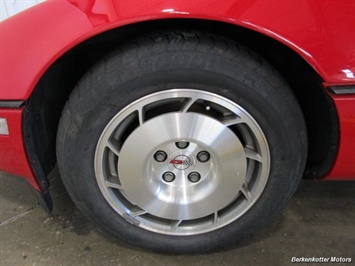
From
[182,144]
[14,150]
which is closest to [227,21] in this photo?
[182,144]

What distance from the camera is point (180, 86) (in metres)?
1.14

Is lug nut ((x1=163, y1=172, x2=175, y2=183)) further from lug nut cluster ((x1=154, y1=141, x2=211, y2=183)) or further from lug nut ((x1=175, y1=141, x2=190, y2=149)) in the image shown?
lug nut ((x1=175, y1=141, x2=190, y2=149))

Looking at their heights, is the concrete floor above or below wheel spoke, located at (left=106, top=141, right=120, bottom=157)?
below

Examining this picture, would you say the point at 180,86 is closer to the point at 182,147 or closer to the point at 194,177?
the point at 182,147

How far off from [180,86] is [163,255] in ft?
2.56

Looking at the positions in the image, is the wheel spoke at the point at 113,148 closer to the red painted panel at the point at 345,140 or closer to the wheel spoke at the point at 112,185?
the wheel spoke at the point at 112,185

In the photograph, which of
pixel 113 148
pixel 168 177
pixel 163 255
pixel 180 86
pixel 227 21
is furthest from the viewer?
pixel 163 255

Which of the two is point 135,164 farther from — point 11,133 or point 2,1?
point 2,1

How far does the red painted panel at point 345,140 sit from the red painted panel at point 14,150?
111cm

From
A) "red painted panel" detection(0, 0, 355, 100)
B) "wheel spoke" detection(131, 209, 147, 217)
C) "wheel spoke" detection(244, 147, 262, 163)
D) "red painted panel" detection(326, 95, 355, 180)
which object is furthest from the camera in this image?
"wheel spoke" detection(131, 209, 147, 217)

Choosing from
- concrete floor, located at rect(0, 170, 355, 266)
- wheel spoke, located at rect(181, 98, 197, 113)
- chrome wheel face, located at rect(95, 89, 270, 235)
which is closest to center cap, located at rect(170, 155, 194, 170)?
chrome wheel face, located at rect(95, 89, 270, 235)

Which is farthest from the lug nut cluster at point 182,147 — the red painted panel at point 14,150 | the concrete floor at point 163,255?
the red painted panel at point 14,150

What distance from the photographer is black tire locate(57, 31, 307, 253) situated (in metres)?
1.12

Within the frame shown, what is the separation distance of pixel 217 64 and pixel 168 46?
0.17 m
